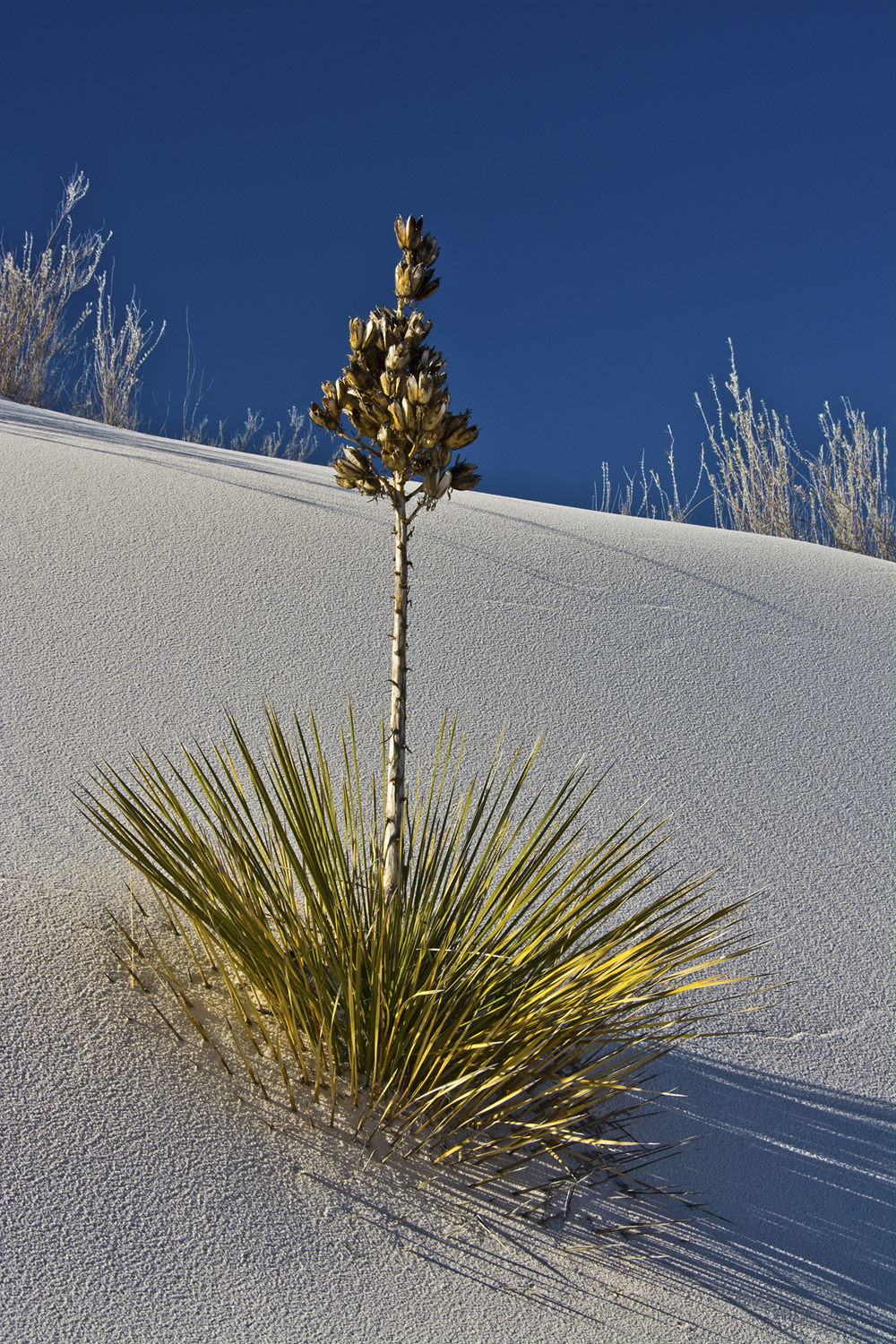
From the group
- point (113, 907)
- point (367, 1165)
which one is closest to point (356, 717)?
point (113, 907)

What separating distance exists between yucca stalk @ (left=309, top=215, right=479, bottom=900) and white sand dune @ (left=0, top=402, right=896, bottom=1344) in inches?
21.7

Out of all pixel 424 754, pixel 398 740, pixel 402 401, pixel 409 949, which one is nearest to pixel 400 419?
pixel 402 401

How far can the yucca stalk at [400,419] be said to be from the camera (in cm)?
154

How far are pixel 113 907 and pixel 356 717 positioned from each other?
119 centimetres

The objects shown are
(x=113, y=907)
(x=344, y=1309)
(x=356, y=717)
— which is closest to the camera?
(x=344, y=1309)

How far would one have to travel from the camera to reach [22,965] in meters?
1.76

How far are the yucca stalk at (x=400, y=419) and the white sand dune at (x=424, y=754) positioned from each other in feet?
1.81

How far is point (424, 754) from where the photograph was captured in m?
2.88

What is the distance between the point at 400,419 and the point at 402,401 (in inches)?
1.1

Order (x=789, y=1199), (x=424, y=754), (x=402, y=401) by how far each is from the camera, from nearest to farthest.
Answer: (x=402, y=401), (x=789, y=1199), (x=424, y=754)

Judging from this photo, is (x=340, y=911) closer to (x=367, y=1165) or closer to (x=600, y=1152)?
(x=367, y=1165)

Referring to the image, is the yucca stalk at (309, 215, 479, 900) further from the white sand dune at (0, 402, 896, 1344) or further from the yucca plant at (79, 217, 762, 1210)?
the white sand dune at (0, 402, 896, 1344)

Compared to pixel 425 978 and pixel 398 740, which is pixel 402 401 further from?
pixel 425 978

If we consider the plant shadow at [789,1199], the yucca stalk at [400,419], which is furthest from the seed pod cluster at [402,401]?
the plant shadow at [789,1199]
